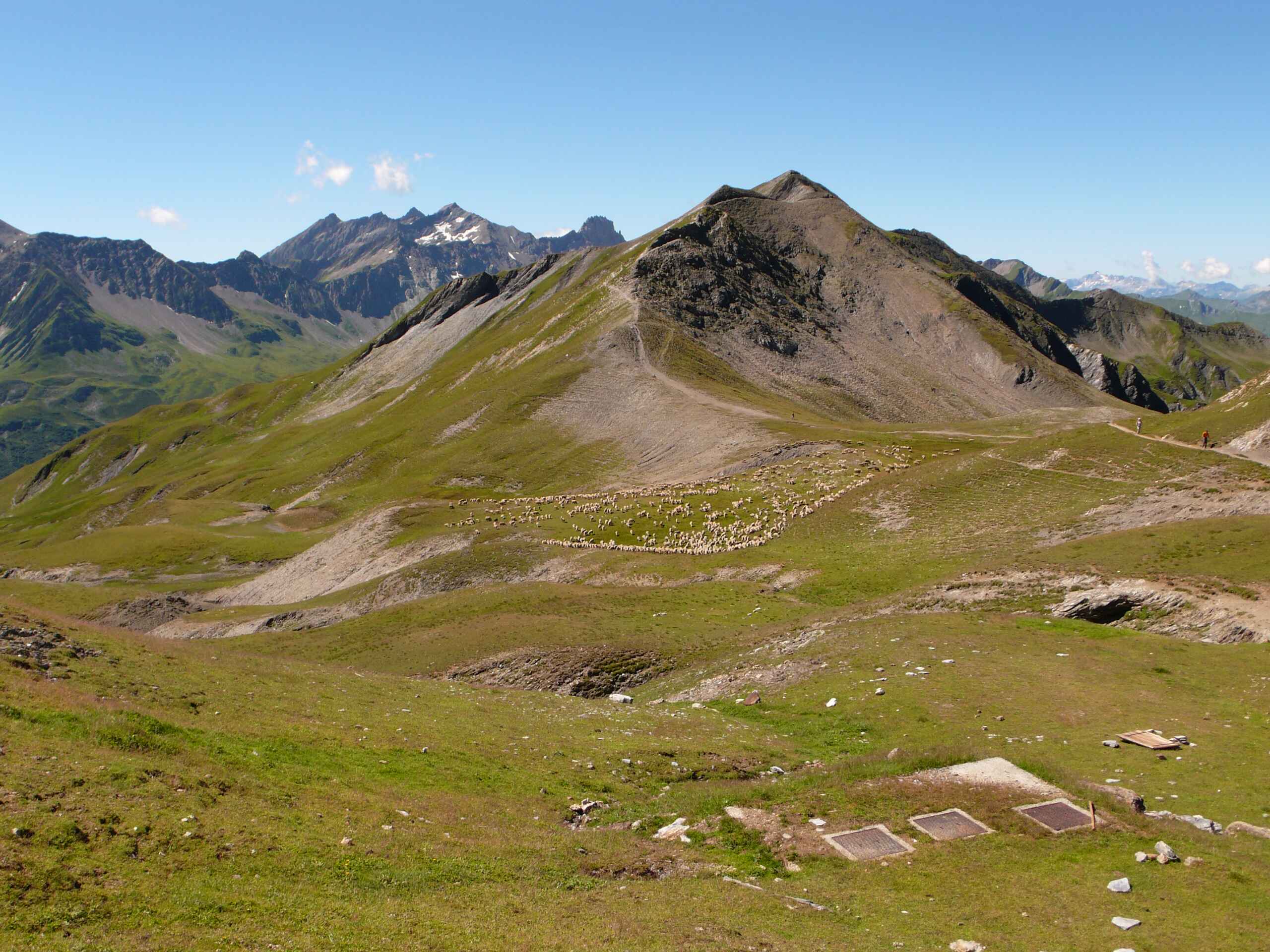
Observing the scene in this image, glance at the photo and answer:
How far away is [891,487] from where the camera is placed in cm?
6725

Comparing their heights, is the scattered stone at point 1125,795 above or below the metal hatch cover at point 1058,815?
below

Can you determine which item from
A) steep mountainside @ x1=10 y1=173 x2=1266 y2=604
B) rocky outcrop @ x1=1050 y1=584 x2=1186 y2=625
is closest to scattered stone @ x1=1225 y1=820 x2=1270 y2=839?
rocky outcrop @ x1=1050 y1=584 x2=1186 y2=625

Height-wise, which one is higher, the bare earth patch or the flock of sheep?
the flock of sheep

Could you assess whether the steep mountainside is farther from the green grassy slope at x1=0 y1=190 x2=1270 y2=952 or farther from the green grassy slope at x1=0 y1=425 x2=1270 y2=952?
the green grassy slope at x1=0 y1=425 x2=1270 y2=952

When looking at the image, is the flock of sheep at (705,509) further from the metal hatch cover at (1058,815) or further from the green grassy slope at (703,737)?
the metal hatch cover at (1058,815)

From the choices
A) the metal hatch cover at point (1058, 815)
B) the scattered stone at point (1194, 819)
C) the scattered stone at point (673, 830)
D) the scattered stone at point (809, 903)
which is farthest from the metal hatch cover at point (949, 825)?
the scattered stone at point (673, 830)

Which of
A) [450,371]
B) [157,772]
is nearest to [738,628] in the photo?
[157,772]

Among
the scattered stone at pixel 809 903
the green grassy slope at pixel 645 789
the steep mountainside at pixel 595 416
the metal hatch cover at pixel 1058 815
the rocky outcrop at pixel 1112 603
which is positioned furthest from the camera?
the steep mountainside at pixel 595 416

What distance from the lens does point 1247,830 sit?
1853 cm

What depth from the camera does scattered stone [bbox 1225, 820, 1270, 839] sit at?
18234 mm

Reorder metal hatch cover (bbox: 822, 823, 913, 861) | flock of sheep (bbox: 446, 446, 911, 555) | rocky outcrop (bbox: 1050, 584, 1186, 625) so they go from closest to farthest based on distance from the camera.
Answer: metal hatch cover (bbox: 822, 823, 913, 861), rocky outcrop (bbox: 1050, 584, 1186, 625), flock of sheep (bbox: 446, 446, 911, 555)

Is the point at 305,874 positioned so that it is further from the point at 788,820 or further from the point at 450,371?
the point at 450,371

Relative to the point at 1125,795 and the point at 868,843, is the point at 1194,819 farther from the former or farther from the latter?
the point at 868,843

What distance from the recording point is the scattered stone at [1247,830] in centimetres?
1823
